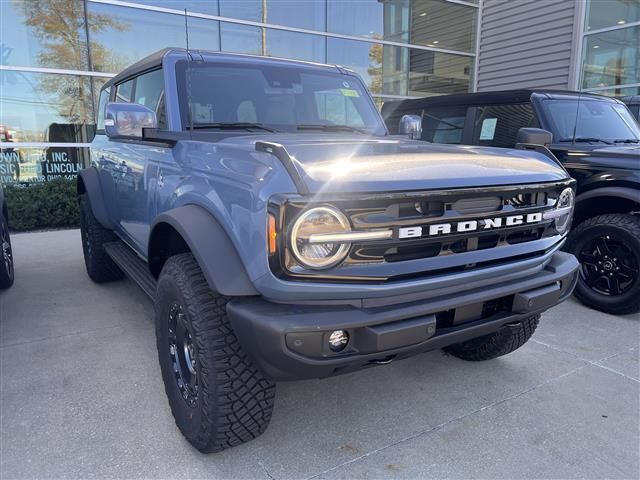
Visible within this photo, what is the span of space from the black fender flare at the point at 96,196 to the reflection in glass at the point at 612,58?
32.5 ft

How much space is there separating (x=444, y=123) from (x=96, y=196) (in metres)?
3.66

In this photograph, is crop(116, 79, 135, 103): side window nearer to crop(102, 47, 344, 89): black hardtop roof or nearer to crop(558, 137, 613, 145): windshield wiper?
crop(102, 47, 344, 89): black hardtop roof

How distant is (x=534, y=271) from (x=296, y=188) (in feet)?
4.24

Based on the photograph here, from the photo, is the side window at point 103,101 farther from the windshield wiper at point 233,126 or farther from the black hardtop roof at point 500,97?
the black hardtop roof at point 500,97

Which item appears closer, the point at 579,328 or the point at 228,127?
the point at 228,127

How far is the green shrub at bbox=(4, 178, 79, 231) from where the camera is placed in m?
7.63

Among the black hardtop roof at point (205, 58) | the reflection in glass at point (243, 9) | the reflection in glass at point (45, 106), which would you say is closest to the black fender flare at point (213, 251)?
the black hardtop roof at point (205, 58)

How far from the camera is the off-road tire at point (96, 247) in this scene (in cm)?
439

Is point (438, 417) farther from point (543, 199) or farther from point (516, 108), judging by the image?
point (516, 108)

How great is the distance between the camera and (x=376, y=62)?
1141 centimetres

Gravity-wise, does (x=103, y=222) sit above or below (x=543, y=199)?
below

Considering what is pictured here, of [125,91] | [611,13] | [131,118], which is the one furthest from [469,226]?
[611,13]

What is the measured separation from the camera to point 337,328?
1708 mm

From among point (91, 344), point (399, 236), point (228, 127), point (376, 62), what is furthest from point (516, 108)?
point (376, 62)
